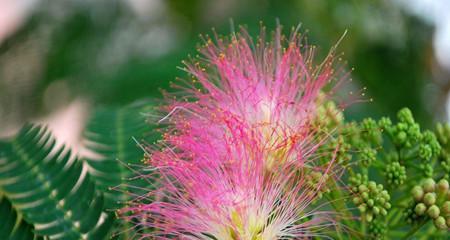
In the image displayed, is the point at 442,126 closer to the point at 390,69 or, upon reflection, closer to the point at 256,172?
the point at 256,172

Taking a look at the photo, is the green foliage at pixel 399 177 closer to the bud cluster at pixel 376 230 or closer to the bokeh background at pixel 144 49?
the bud cluster at pixel 376 230

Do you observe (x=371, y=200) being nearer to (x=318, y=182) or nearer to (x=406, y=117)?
(x=318, y=182)

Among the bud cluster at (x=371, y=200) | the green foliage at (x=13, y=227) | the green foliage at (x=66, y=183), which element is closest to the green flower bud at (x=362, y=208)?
the bud cluster at (x=371, y=200)

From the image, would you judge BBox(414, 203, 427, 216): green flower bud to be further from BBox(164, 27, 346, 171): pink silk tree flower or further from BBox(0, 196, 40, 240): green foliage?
BBox(0, 196, 40, 240): green foliage

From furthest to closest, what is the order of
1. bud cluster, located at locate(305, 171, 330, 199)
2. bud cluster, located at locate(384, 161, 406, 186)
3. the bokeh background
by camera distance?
the bokeh background → bud cluster, located at locate(384, 161, 406, 186) → bud cluster, located at locate(305, 171, 330, 199)

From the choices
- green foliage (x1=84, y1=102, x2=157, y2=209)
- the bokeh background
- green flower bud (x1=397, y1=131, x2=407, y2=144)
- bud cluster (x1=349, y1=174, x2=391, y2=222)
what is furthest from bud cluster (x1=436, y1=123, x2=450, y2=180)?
the bokeh background

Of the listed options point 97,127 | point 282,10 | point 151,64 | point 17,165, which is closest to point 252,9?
point 282,10
